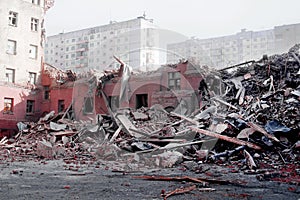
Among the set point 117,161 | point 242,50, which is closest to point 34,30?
point 117,161

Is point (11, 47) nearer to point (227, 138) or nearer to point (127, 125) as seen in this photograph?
point (127, 125)

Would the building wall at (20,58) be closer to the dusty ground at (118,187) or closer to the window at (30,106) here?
the window at (30,106)

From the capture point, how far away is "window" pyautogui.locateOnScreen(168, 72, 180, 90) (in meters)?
23.2

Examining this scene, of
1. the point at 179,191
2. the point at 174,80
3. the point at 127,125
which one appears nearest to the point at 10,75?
the point at 174,80

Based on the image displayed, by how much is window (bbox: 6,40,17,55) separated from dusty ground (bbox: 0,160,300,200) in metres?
24.8

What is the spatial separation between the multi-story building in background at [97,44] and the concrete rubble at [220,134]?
64.5 feet

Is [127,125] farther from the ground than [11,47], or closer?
closer

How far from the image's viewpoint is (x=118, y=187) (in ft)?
23.4

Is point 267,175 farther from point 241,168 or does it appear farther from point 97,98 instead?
point 97,98

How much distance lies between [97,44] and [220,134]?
56.2 m

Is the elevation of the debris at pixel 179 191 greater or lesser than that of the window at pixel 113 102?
lesser

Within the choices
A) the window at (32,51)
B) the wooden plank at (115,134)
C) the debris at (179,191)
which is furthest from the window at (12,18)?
the debris at (179,191)

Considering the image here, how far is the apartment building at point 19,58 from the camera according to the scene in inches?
1169

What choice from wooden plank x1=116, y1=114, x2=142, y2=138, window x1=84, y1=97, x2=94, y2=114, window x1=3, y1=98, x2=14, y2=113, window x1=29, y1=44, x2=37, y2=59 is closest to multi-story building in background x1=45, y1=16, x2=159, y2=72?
window x1=29, y1=44, x2=37, y2=59
